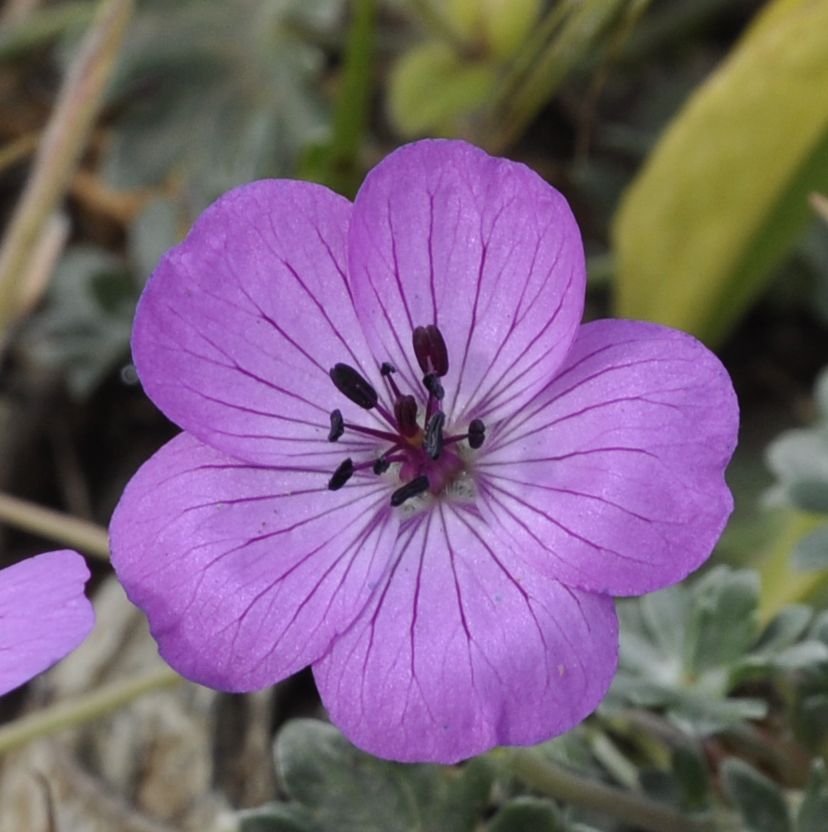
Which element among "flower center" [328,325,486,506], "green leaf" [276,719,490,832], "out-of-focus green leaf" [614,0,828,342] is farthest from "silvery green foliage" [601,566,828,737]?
"out-of-focus green leaf" [614,0,828,342]

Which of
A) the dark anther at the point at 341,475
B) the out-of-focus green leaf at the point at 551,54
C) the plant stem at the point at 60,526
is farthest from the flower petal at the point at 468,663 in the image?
the out-of-focus green leaf at the point at 551,54

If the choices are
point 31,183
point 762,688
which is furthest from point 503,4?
point 762,688

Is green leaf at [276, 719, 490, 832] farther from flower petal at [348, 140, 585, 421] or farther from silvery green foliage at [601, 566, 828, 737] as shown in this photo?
flower petal at [348, 140, 585, 421]

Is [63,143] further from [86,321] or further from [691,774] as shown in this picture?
[691,774]

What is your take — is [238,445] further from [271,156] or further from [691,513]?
[271,156]

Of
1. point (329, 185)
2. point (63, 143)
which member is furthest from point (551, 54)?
point (63, 143)

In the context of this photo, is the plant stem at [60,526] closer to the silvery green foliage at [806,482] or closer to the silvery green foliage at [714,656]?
the silvery green foliage at [714,656]
